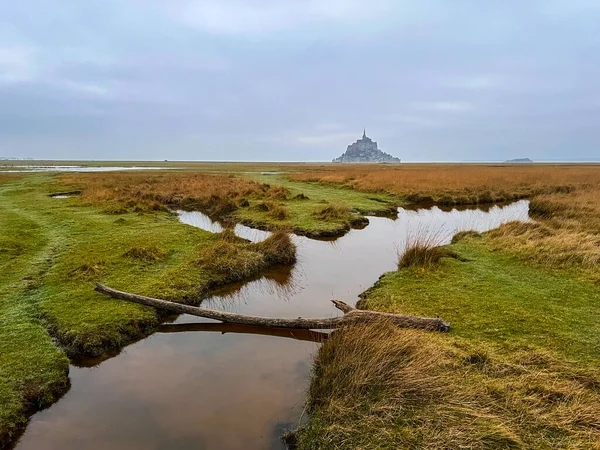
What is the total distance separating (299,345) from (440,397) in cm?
371

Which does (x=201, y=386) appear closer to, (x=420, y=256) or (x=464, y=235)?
(x=420, y=256)

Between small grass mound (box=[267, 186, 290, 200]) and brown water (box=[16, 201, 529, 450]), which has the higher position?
small grass mound (box=[267, 186, 290, 200])

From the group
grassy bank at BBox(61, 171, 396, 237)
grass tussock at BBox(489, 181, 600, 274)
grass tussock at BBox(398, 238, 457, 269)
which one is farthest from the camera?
grassy bank at BBox(61, 171, 396, 237)

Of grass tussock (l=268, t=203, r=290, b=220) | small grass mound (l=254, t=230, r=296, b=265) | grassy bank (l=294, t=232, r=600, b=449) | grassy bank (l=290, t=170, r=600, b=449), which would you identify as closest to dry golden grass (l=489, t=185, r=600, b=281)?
grassy bank (l=290, t=170, r=600, b=449)

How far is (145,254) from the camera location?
1373 cm

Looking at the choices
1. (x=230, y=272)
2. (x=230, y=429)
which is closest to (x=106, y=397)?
(x=230, y=429)

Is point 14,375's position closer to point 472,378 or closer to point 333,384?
point 333,384

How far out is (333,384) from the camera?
6.09m

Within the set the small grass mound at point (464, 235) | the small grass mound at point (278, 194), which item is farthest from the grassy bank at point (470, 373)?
the small grass mound at point (278, 194)

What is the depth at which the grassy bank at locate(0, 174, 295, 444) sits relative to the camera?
692 cm

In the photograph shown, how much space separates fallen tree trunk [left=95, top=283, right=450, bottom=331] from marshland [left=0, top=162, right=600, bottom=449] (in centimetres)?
26

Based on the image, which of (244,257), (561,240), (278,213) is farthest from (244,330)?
(278,213)

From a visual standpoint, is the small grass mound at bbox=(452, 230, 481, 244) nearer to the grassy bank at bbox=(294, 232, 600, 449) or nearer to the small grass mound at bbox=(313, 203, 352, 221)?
the small grass mound at bbox=(313, 203, 352, 221)

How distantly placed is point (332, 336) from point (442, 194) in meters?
29.4
